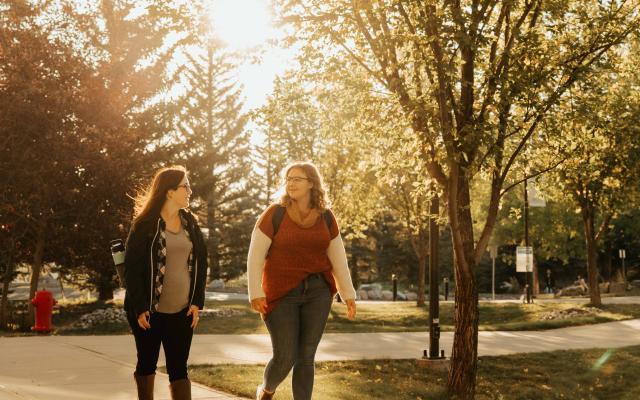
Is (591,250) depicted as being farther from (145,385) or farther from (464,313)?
(145,385)

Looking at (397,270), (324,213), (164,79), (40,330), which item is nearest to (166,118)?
(164,79)

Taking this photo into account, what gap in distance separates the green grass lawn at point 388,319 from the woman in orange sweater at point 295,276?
1002cm

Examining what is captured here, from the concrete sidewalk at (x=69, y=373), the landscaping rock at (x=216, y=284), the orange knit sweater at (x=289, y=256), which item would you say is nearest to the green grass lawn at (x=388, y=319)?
the concrete sidewalk at (x=69, y=373)

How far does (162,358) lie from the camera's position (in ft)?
33.2

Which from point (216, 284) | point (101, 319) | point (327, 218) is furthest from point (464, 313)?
point (216, 284)

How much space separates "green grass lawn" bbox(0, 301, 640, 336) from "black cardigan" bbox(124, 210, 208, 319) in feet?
32.7

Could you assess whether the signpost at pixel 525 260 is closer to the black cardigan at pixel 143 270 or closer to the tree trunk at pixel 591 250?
the tree trunk at pixel 591 250

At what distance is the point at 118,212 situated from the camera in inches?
689

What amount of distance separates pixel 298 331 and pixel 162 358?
4883mm

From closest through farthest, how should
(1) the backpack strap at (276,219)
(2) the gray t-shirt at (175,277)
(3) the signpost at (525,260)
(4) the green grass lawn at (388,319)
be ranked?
(2) the gray t-shirt at (175,277)
(1) the backpack strap at (276,219)
(4) the green grass lawn at (388,319)
(3) the signpost at (525,260)

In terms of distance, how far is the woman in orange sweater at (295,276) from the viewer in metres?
5.66

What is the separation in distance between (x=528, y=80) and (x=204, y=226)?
40223 mm

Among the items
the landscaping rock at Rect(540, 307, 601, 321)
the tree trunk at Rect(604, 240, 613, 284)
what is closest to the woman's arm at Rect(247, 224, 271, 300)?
the landscaping rock at Rect(540, 307, 601, 321)

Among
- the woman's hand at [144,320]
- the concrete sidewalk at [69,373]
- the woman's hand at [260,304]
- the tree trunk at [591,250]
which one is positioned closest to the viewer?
the woman's hand at [144,320]
